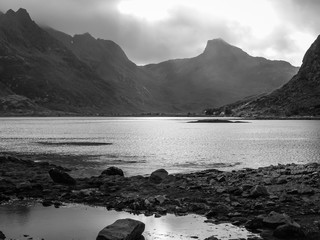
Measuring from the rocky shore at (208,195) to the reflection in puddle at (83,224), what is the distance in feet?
4.43

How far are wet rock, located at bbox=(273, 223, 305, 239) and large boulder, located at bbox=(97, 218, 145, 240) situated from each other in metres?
9.14

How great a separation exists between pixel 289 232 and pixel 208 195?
42.5 feet

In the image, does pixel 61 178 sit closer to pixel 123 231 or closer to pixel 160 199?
pixel 160 199

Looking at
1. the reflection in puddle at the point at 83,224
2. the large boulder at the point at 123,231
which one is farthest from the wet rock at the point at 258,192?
the large boulder at the point at 123,231

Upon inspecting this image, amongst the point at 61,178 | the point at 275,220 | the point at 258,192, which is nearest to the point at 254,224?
the point at 275,220

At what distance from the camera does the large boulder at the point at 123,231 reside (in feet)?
82.7

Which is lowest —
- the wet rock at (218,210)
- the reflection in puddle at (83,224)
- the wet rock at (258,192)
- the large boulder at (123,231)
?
the reflection in puddle at (83,224)

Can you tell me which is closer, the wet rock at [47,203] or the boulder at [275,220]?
the boulder at [275,220]

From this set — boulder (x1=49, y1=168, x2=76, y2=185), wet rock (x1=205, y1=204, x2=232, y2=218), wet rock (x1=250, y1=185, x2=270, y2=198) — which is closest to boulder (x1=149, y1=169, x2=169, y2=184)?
boulder (x1=49, y1=168, x2=76, y2=185)

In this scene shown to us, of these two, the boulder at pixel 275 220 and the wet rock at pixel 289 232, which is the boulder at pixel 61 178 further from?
the wet rock at pixel 289 232

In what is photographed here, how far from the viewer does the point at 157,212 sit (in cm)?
3322

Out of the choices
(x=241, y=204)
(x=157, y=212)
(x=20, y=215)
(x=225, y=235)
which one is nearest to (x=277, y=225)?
(x=225, y=235)

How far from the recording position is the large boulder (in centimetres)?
2520

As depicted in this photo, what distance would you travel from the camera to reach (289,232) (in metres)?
26.2
